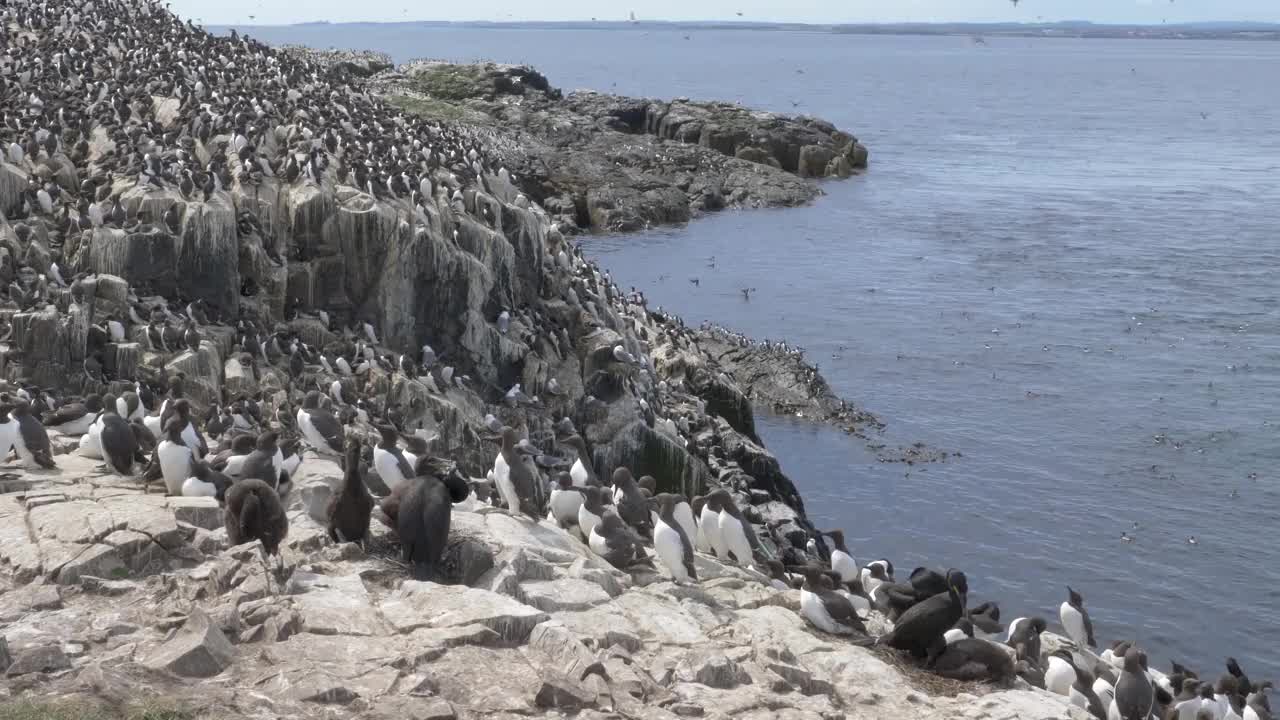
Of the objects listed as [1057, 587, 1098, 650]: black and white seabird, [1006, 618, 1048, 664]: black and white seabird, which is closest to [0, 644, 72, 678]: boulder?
[1006, 618, 1048, 664]: black and white seabird

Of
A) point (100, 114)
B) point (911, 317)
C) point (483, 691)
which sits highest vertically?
point (100, 114)

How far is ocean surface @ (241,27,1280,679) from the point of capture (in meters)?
33.8

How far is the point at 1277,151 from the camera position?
11425 centimetres

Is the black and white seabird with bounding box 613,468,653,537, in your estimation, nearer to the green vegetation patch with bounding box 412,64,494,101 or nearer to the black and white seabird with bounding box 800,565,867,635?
the black and white seabird with bounding box 800,565,867,635

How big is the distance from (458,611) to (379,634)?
85 centimetres

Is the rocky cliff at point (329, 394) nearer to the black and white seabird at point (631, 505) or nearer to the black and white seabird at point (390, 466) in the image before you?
the black and white seabird at point (390, 466)

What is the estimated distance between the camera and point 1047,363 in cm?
5106

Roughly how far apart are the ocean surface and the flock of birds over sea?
14.6ft

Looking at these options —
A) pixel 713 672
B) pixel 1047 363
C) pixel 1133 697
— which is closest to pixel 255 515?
pixel 713 672

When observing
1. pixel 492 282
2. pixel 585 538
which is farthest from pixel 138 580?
pixel 492 282

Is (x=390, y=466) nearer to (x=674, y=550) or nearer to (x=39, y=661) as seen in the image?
(x=674, y=550)

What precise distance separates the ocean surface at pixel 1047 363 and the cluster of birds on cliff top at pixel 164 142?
16.1 m

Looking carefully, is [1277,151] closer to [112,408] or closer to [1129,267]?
[1129,267]

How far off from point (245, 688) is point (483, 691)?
210 centimetres
